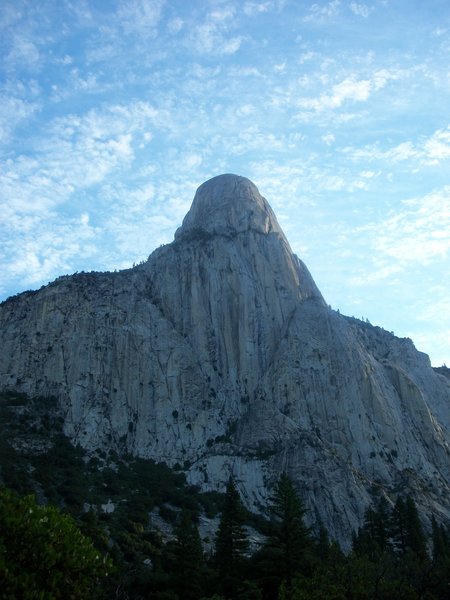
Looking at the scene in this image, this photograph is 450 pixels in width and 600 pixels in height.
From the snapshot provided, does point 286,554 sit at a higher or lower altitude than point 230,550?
lower

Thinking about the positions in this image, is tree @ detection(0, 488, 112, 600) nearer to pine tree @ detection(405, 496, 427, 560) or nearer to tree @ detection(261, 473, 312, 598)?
tree @ detection(261, 473, 312, 598)

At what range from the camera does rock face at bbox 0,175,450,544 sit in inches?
2872

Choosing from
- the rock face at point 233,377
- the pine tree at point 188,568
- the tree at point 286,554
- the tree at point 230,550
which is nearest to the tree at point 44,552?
the pine tree at point 188,568

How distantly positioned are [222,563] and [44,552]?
1064 inches

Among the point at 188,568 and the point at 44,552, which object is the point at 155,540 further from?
the point at 44,552

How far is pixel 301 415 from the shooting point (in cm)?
8038

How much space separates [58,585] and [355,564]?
2326 cm

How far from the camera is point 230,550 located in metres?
41.4

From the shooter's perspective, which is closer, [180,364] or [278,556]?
[278,556]

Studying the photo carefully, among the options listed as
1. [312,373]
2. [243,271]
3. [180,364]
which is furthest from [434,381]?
[180,364]

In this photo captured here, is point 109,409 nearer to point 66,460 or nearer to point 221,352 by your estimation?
point 66,460

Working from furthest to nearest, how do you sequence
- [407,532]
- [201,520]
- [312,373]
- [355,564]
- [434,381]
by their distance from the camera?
1. [434,381]
2. [312,373]
3. [201,520]
4. [407,532]
5. [355,564]

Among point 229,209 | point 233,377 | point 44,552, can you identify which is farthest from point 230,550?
point 229,209

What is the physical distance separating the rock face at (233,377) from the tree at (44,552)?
52110 mm
